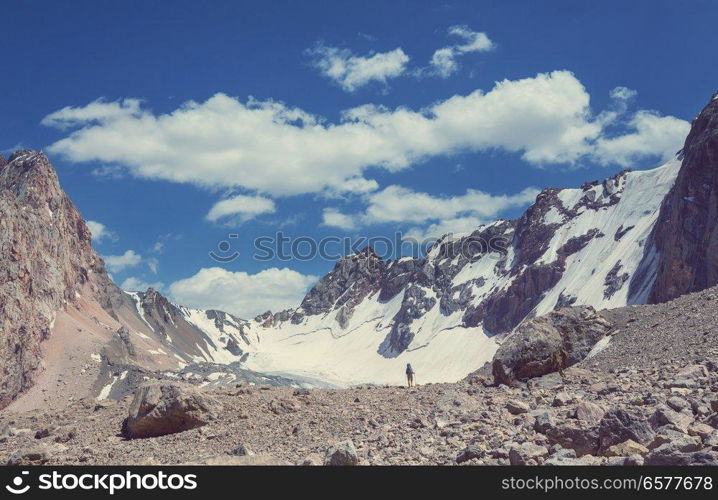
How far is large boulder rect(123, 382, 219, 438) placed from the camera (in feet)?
69.3

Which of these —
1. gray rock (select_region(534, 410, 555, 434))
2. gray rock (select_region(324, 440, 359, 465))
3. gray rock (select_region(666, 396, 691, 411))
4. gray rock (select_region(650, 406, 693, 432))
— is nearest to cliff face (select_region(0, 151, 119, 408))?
gray rock (select_region(324, 440, 359, 465))

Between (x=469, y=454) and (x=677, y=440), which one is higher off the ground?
(x=677, y=440)

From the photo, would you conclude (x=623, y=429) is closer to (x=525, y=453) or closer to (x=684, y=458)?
(x=525, y=453)

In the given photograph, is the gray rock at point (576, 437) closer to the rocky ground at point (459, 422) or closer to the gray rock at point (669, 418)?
the rocky ground at point (459, 422)

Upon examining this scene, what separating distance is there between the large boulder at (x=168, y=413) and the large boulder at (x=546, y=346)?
470 inches

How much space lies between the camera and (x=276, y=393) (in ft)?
80.4

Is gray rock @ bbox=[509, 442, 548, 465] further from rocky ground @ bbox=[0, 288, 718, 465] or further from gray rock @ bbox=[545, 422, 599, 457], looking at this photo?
gray rock @ bbox=[545, 422, 599, 457]

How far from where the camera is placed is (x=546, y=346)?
27141mm

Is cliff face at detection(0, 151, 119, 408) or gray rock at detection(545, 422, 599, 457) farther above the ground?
cliff face at detection(0, 151, 119, 408)

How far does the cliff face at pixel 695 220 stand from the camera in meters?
102

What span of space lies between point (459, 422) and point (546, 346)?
10944mm

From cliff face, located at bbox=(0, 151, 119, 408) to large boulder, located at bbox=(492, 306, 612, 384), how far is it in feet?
363
